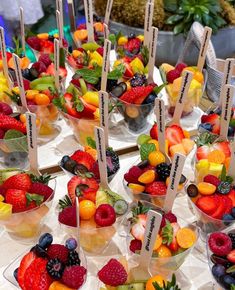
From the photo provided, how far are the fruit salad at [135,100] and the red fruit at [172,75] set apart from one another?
0.10 m

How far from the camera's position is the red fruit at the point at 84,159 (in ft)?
3.92

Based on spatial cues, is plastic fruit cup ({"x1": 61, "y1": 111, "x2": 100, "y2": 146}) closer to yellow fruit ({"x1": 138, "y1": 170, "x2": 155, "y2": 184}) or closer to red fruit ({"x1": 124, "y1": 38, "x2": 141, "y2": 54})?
yellow fruit ({"x1": 138, "y1": 170, "x2": 155, "y2": 184})

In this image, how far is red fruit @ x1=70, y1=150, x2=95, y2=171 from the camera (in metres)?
1.20

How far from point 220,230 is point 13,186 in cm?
53

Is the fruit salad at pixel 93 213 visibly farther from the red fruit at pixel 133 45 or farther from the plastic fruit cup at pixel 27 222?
the red fruit at pixel 133 45

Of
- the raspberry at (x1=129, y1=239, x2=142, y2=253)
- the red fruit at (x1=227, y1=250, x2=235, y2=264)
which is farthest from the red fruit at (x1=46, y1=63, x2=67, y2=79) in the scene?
the red fruit at (x1=227, y1=250, x2=235, y2=264)

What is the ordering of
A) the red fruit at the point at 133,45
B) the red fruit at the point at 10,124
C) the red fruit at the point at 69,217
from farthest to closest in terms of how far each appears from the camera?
the red fruit at the point at 133,45, the red fruit at the point at 10,124, the red fruit at the point at 69,217

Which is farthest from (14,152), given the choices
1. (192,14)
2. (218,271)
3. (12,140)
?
(192,14)

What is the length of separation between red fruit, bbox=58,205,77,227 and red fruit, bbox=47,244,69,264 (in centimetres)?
6

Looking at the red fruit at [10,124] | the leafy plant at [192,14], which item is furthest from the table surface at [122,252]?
the leafy plant at [192,14]

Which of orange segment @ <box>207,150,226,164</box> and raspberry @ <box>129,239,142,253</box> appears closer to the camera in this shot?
raspberry @ <box>129,239,142,253</box>

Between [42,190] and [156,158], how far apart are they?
1.07 feet

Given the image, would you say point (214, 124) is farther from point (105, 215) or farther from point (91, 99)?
point (105, 215)

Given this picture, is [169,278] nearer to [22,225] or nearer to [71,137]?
[22,225]
